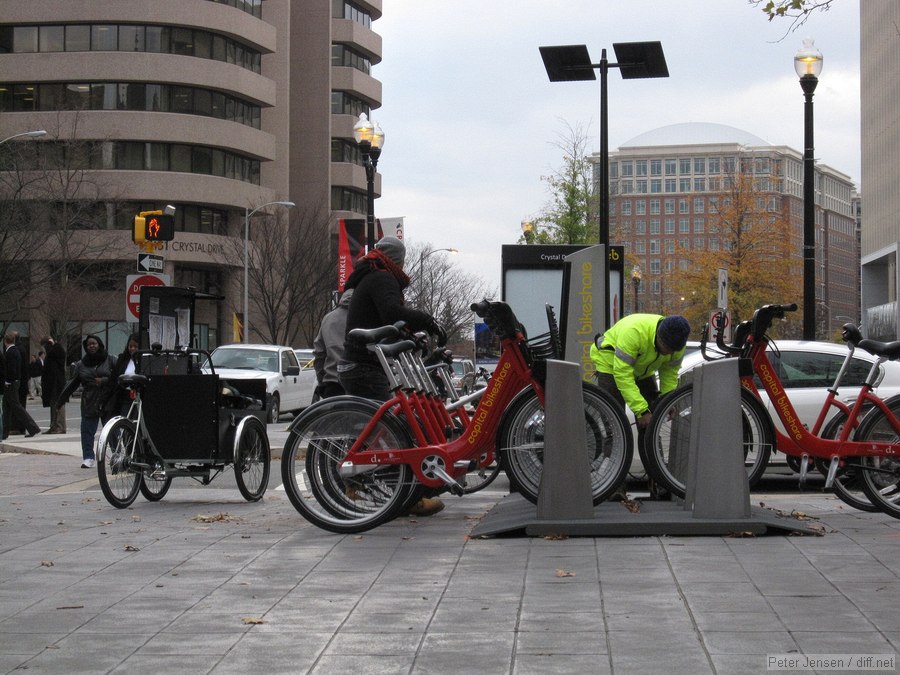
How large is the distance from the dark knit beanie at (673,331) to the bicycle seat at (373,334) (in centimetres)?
191

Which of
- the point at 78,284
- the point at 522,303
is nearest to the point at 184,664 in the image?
the point at 522,303

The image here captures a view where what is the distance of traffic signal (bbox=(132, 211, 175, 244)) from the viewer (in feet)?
59.2

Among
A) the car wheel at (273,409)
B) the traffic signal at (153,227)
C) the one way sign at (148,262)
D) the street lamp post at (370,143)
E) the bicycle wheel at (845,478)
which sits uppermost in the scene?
the street lamp post at (370,143)

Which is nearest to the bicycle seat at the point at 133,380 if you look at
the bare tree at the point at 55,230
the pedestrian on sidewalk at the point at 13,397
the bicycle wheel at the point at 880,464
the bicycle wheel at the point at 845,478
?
the bicycle wheel at the point at 845,478

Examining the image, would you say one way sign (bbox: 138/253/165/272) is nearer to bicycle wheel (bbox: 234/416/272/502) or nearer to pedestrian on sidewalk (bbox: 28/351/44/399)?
bicycle wheel (bbox: 234/416/272/502)

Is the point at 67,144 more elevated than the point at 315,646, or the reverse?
the point at 67,144

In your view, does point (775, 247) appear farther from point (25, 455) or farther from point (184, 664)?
point (184, 664)

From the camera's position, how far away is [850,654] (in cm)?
473

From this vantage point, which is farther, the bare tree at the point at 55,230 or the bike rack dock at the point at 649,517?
the bare tree at the point at 55,230

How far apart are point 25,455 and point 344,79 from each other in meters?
67.7

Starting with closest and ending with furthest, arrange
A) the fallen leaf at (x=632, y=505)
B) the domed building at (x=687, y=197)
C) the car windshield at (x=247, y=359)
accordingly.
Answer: the fallen leaf at (x=632, y=505) → the car windshield at (x=247, y=359) → the domed building at (x=687, y=197)

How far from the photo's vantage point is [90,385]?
16.0 m

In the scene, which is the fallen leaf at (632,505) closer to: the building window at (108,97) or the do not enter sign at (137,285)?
the do not enter sign at (137,285)

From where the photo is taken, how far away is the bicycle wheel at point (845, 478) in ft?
27.9
